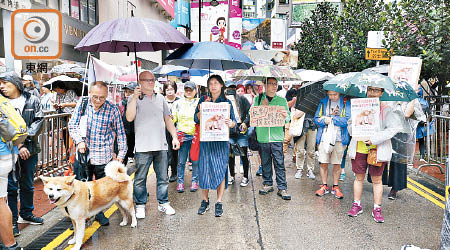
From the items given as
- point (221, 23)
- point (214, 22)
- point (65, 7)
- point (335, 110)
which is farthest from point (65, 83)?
point (214, 22)

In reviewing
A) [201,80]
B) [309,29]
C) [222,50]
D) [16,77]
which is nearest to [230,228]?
[222,50]

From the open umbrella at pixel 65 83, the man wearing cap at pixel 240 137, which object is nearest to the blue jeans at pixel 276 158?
the man wearing cap at pixel 240 137

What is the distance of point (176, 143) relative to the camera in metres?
5.42

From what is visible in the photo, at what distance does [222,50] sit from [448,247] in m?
3.30

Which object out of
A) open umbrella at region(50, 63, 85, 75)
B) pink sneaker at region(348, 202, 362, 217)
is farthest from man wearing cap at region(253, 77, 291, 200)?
open umbrella at region(50, 63, 85, 75)

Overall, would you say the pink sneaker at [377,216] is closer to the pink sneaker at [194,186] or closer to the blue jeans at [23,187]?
the pink sneaker at [194,186]

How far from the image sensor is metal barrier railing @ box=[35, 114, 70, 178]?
7.13 metres

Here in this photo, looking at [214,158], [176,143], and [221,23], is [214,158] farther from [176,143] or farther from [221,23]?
[221,23]

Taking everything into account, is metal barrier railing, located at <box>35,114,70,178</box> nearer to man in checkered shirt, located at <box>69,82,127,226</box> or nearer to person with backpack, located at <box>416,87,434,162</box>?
man in checkered shirt, located at <box>69,82,127,226</box>

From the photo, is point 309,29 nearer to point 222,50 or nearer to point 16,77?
point 222,50

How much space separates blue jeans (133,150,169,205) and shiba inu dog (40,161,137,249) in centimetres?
36

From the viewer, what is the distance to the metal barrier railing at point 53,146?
7.13 meters

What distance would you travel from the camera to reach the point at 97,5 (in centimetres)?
1700

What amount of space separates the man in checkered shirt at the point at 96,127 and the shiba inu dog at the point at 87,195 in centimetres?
23
